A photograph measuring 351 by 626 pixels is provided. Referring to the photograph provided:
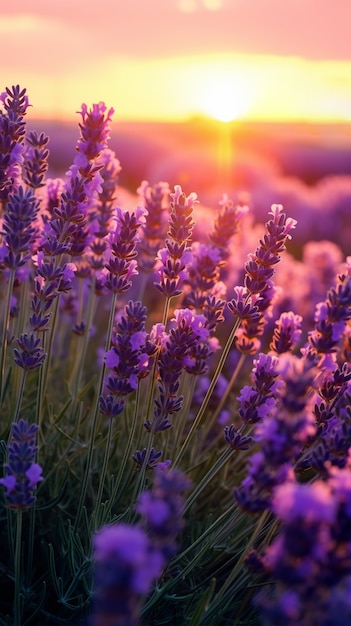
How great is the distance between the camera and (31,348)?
232 centimetres

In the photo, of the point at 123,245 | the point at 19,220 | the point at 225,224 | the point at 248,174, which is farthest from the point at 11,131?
the point at 248,174

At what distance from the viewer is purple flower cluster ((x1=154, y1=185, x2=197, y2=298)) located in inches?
97.6

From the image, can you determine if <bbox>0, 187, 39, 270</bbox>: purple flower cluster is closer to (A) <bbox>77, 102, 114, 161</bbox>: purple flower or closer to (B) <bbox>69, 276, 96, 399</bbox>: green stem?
(A) <bbox>77, 102, 114, 161</bbox>: purple flower

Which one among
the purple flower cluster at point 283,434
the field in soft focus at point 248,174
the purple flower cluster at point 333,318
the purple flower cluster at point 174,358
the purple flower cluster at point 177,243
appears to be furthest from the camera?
the field in soft focus at point 248,174

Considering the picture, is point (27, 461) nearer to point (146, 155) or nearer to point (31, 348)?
point (31, 348)

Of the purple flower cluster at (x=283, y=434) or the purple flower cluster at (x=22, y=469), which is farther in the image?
the purple flower cluster at (x=22, y=469)

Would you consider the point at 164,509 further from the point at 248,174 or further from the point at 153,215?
the point at 248,174

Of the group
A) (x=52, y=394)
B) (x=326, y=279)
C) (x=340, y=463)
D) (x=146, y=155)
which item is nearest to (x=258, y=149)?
(x=146, y=155)

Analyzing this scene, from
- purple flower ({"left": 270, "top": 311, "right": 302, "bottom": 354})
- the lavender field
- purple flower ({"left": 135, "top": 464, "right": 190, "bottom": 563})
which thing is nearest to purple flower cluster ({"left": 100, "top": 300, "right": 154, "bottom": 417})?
the lavender field

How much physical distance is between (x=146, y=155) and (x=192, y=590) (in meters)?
20.1

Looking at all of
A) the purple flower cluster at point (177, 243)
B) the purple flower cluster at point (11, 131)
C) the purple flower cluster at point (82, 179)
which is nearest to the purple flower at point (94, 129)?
the purple flower cluster at point (82, 179)

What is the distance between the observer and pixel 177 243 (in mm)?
2494

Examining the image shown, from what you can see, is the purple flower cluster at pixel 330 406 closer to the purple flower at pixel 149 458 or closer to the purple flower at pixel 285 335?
the purple flower at pixel 285 335

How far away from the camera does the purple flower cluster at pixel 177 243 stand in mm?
2479
